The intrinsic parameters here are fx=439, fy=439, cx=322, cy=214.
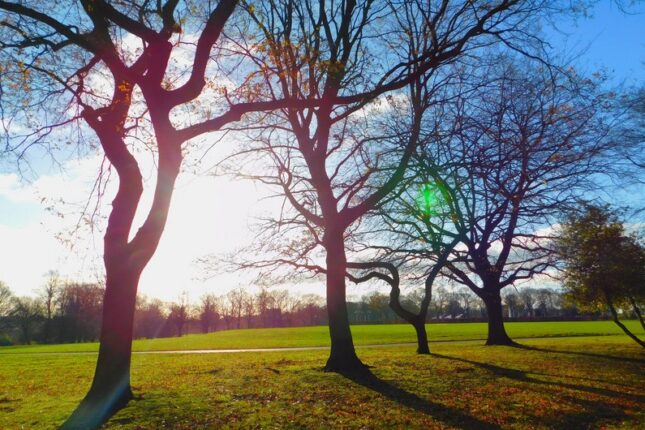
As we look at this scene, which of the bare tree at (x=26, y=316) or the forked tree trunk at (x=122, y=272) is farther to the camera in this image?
the bare tree at (x=26, y=316)

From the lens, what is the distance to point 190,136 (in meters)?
9.31

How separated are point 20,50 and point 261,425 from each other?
8.38m

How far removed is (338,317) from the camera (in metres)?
12.6

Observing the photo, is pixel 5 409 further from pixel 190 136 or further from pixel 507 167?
pixel 507 167

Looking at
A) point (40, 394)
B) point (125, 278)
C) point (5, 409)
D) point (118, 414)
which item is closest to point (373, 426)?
point (118, 414)

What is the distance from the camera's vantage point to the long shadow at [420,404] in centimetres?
675

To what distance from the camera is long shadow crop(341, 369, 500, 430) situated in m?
6.75

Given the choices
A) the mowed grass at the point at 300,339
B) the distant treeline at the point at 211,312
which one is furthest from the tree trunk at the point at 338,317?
the distant treeline at the point at 211,312

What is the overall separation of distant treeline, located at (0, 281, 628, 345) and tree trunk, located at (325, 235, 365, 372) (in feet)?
122

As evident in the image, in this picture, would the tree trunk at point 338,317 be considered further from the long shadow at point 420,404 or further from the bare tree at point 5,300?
the bare tree at point 5,300

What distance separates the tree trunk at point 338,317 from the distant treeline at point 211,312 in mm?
37076

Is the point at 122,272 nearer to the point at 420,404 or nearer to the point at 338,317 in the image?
the point at 420,404

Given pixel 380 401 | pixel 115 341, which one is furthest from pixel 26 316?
pixel 380 401

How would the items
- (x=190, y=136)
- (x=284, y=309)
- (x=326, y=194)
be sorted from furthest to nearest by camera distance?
(x=284, y=309) < (x=326, y=194) < (x=190, y=136)
